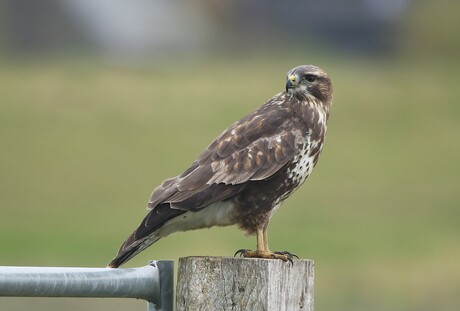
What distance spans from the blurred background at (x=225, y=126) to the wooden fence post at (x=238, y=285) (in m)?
8.96

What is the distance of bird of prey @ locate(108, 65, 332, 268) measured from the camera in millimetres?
6352

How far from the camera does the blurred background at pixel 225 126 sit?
65.3 ft

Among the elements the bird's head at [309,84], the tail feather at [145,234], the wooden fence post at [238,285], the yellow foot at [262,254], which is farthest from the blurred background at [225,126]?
the wooden fence post at [238,285]

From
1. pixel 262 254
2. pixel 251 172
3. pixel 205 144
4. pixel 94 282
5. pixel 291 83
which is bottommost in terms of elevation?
pixel 94 282

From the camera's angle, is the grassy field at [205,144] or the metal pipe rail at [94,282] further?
the grassy field at [205,144]

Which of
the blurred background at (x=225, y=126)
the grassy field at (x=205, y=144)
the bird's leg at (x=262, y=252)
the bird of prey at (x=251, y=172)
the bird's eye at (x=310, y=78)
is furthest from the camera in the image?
the blurred background at (x=225, y=126)

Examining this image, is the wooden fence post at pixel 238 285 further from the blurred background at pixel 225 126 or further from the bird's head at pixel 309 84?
the blurred background at pixel 225 126

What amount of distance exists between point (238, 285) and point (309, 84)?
2.82m

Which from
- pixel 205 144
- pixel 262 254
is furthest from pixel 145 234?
pixel 205 144

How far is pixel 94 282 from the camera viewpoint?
4418 mm

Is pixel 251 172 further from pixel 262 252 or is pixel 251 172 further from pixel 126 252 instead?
pixel 126 252

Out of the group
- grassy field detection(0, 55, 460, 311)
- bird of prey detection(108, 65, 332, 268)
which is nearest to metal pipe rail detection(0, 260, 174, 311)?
bird of prey detection(108, 65, 332, 268)

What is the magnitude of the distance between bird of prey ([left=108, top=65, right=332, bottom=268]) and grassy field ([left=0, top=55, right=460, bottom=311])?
6938 millimetres

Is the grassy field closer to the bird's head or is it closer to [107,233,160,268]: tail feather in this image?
the bird's head
